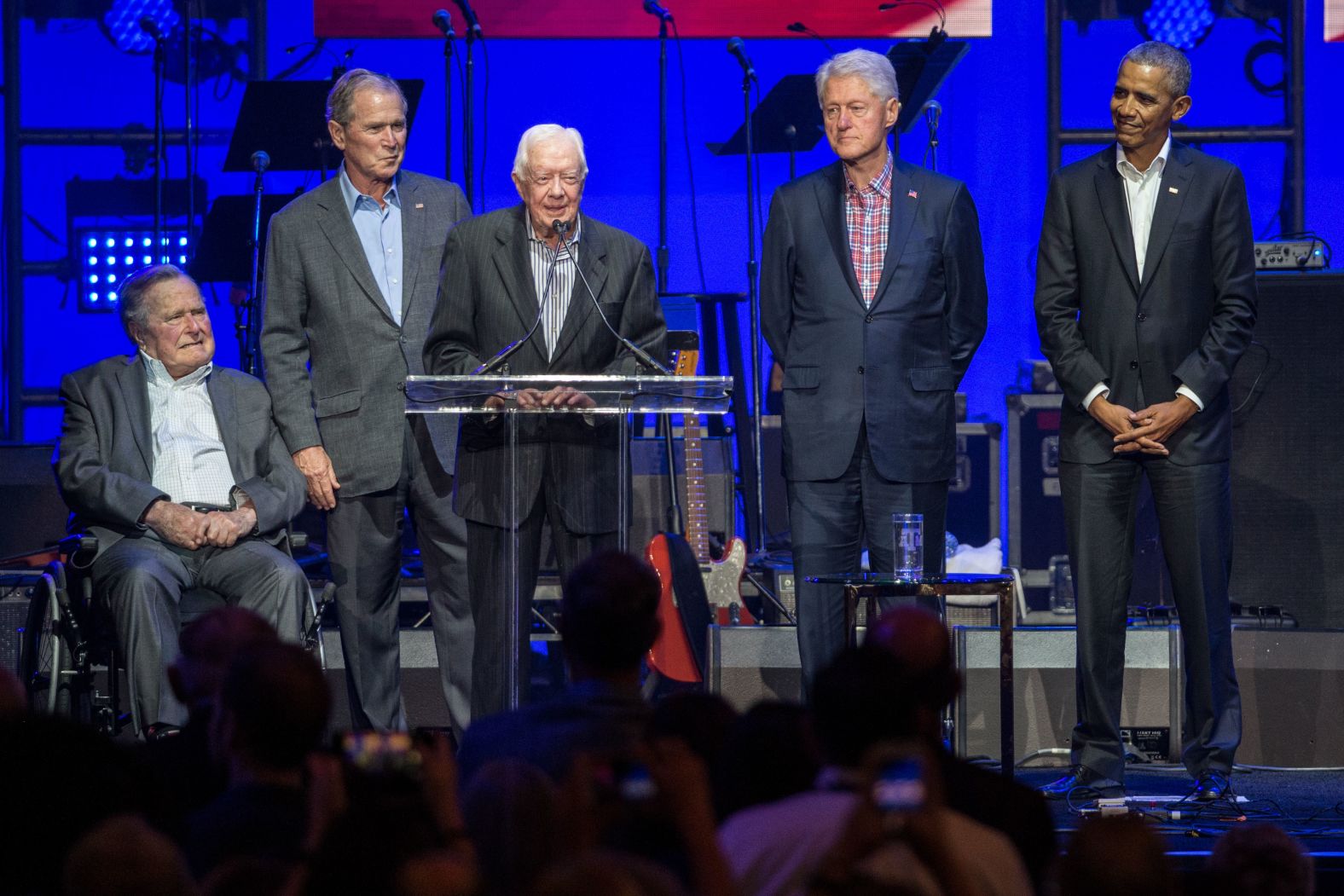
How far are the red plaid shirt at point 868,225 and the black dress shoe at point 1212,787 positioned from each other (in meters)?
1.63

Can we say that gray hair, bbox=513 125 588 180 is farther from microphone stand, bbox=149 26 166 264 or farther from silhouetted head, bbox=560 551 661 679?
microphone stand, bbox=149 26 166 264

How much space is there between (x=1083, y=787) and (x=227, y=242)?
4423 mm

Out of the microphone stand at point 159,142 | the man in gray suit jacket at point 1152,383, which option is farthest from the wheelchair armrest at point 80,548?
the microphone stand at point 159,142

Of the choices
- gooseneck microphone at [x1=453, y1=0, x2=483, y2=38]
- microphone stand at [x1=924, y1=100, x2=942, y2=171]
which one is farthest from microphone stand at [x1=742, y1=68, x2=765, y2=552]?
gooseneck microphone at [x1=453, y1=0, x2=483, y2=38]

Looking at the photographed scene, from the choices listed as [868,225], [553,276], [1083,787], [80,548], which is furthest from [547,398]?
[1083,787]

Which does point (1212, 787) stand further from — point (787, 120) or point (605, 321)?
point (787, 120)

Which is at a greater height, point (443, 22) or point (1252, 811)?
point (443, 22)

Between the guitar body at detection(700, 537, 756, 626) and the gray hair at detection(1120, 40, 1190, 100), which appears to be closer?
the gray hair at detection(1120, 40, 1190, 100)

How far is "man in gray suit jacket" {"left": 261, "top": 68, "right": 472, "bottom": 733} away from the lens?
477 cm

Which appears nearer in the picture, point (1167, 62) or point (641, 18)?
point (1167, 62)

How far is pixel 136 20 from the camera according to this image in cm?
779

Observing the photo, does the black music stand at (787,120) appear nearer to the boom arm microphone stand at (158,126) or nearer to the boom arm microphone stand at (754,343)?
the boom arm microphone stand at (754,343)

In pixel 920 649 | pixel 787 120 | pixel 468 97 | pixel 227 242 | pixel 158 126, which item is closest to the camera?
pixel 920 649

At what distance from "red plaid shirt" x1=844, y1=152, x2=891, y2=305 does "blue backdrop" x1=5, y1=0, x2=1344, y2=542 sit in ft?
11.1
